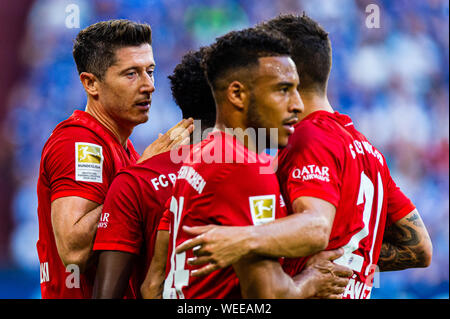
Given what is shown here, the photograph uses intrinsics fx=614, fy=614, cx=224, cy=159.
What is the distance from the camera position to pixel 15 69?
6391mm

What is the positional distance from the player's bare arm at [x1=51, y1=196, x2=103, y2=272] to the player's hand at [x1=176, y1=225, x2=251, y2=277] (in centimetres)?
93

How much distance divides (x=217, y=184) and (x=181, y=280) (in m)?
0.45

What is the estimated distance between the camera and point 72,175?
10.5 feet

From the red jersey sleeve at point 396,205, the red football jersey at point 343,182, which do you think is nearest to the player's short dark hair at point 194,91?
the red football jersey at point 343,182

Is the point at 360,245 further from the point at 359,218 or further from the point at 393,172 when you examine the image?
the point at 393,172

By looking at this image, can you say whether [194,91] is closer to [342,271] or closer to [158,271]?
[158,271]

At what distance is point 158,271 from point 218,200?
2.03ft

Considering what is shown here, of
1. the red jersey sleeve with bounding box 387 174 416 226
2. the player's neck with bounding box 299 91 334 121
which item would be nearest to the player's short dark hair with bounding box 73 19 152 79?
the player's neck with bounding box 299 91 334 121

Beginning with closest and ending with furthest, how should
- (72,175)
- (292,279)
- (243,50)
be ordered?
1. (292,279)
2. (243,50)
3. (72,175)

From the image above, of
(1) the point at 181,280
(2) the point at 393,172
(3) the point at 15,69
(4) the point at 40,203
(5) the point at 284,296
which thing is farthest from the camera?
(2) the point at 393,172

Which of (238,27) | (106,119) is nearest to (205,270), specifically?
(106,119)

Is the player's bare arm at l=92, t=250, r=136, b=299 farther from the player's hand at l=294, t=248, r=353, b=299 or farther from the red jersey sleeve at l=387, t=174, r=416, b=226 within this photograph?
the red jersey sleeve at l=387, t=174, r=416, b=226

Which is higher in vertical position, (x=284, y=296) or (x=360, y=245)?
(x=360, y=245)
